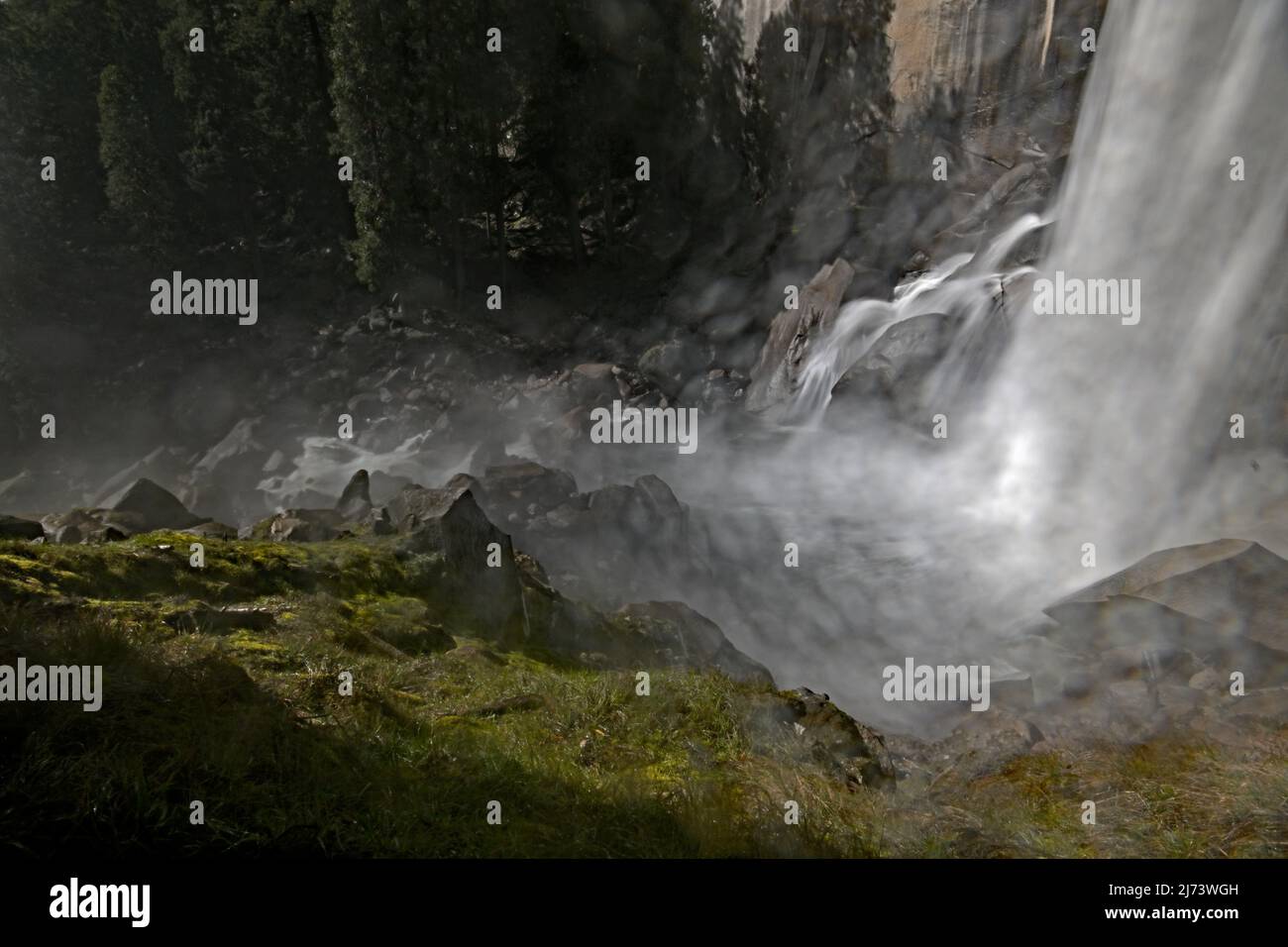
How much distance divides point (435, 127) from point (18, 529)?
21.8m

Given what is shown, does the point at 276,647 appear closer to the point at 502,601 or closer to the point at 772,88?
the point at 502,601

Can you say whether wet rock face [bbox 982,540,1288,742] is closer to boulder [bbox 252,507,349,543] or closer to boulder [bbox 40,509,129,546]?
boulder [bbox 252,507,349,543]

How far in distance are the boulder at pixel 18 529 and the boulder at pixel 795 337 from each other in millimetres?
18380

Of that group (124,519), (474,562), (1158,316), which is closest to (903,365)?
(1158,316)

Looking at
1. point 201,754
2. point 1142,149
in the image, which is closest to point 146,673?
point 201,754

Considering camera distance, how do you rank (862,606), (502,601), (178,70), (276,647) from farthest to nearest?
(178,70), (862,606), (502,601), (276,647)

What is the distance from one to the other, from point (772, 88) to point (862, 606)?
2269cm

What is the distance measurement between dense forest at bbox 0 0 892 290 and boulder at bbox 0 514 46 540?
20516 mm

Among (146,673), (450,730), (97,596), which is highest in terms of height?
(97,596)

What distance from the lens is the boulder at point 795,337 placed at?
24.2 m

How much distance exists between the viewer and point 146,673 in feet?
16.9

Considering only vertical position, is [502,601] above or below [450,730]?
above

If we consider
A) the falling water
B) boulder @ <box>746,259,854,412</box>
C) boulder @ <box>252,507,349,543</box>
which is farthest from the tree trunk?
boulder @ <box>252,507,349,543</box>
